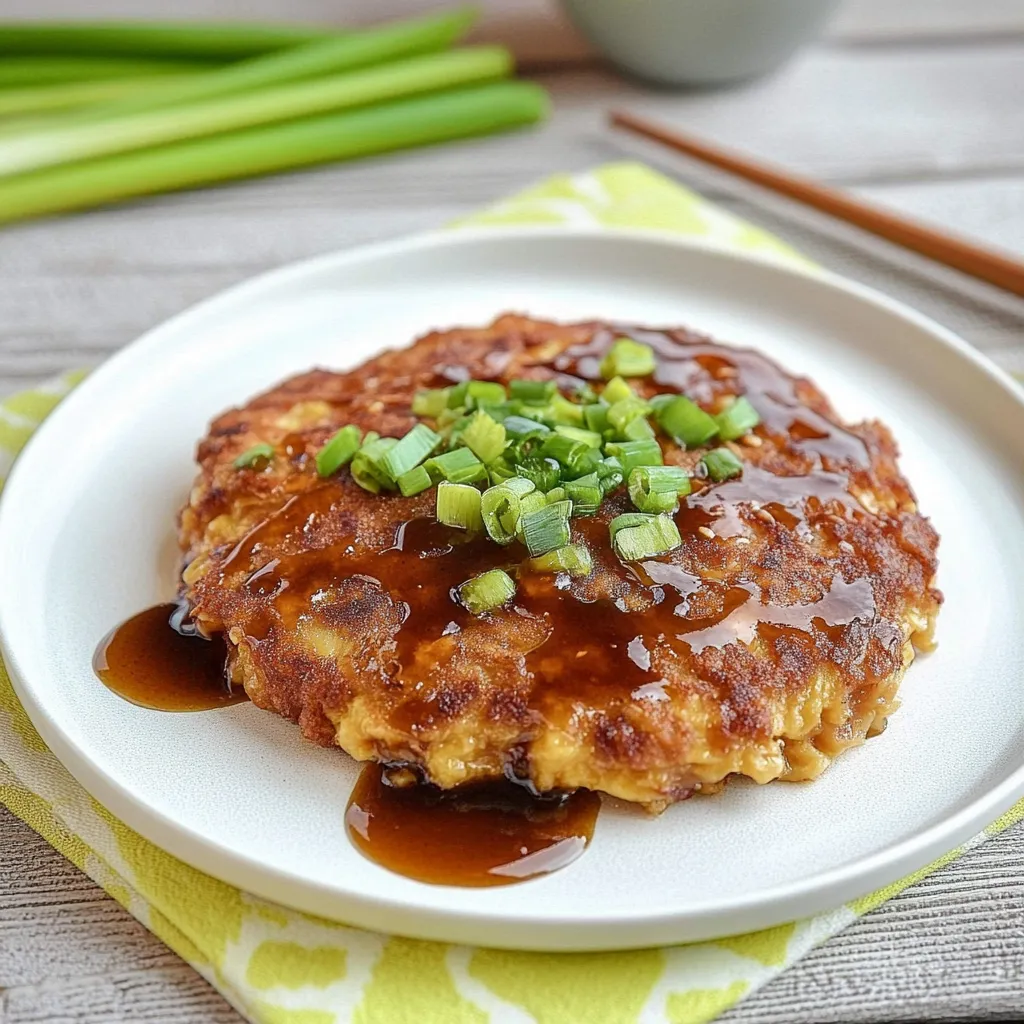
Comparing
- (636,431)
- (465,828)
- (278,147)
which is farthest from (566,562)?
(278,147)

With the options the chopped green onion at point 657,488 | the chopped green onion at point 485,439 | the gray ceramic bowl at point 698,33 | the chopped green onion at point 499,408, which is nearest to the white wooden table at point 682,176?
the gray ceramic bowl at point 698,33

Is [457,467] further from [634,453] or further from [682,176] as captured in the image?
[682,176]

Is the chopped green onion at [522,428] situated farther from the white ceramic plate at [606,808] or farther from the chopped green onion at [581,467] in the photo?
the white ceramic plate at [606,808]

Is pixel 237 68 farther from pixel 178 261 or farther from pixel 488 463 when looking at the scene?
pixel 488 463

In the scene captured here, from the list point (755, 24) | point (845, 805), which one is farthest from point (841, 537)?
point (755, 24)

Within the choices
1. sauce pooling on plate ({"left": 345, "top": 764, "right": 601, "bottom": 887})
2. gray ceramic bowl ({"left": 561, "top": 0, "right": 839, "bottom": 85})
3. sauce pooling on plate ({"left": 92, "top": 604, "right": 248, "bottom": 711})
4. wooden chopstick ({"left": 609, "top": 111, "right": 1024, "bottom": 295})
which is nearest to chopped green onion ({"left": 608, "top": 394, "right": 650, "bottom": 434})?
sauce pooling on plate ({"left": 345, "top": 764, "right": 601, "bottom": 887})
